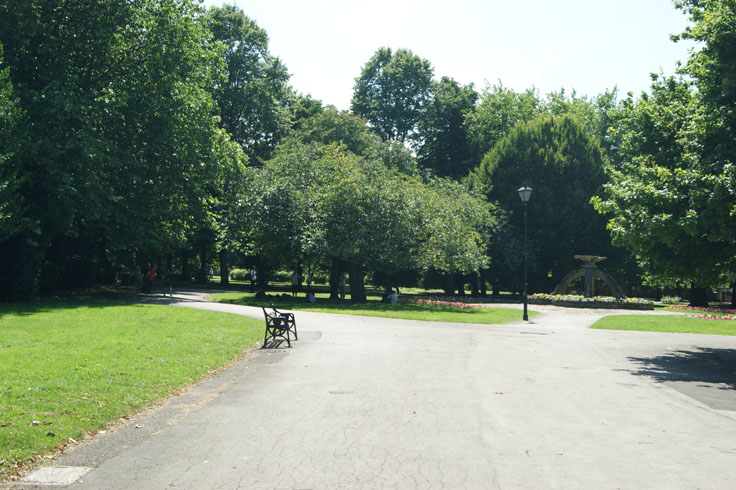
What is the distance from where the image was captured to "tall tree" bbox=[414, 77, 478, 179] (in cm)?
5816

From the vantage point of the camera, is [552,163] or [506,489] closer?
[506,489]

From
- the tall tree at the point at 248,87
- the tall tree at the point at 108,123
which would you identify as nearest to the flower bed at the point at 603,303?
the tall tree at the point at 108,123

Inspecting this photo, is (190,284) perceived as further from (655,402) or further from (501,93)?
(655,402)

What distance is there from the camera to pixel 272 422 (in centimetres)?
743

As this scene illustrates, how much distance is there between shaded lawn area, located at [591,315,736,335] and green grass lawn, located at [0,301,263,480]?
14.0 m

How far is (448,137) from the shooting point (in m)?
58.3

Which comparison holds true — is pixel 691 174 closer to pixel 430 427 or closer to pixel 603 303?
A: pixel 430 427

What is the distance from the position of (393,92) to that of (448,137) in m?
8.74

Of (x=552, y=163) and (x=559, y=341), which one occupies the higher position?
(x=552, y=163)

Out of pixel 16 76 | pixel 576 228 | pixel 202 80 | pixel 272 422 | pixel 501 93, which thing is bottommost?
pixel 272 422

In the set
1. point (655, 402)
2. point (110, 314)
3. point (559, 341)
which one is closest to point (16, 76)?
point (110, 314)

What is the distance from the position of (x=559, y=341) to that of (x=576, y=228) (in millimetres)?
30188

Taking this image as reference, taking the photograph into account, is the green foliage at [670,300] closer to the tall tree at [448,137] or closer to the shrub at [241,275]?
the tall tree at [448,137]

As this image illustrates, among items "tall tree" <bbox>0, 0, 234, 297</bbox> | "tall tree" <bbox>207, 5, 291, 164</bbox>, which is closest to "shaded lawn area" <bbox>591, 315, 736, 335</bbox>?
"tall tree" <bbox>0, 0, 234, 297</bbox>
